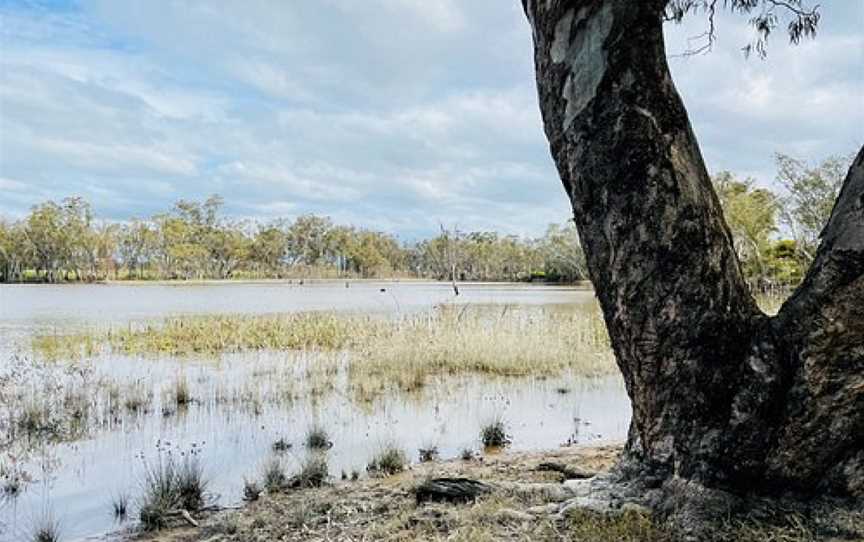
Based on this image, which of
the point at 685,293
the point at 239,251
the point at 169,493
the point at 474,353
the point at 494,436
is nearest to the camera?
the point at 685,293

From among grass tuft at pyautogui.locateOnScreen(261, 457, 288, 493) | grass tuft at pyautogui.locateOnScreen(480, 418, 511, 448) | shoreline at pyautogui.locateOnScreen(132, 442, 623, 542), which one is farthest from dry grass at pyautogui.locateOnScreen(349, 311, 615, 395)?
shoreline at pyautogui.locateOnScreen(132, 442, 623, 542)

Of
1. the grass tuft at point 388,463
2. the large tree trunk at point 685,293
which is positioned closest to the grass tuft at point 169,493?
the grass tuft at point 388,463

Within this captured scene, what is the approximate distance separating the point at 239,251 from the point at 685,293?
65712 millimetres

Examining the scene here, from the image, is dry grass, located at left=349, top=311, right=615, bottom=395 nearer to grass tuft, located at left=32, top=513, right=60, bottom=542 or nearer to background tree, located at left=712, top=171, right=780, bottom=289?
grass tuft, located at left=32, top=513, right=60, bottom=542

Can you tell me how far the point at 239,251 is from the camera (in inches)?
2574

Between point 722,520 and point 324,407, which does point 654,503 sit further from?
point 324,407

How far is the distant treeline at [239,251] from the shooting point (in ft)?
176

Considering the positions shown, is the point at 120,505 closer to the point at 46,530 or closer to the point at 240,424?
the point at 46,530

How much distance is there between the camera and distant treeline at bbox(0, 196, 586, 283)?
176ft

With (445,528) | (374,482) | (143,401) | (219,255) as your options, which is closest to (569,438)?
(374,482)

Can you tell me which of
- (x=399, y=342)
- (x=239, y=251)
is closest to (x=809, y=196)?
(x=399, y=342)

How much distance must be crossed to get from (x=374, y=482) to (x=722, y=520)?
9.46 feet

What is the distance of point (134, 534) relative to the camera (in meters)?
4.19

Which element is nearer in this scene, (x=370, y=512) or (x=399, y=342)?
(x=370, y=512)
